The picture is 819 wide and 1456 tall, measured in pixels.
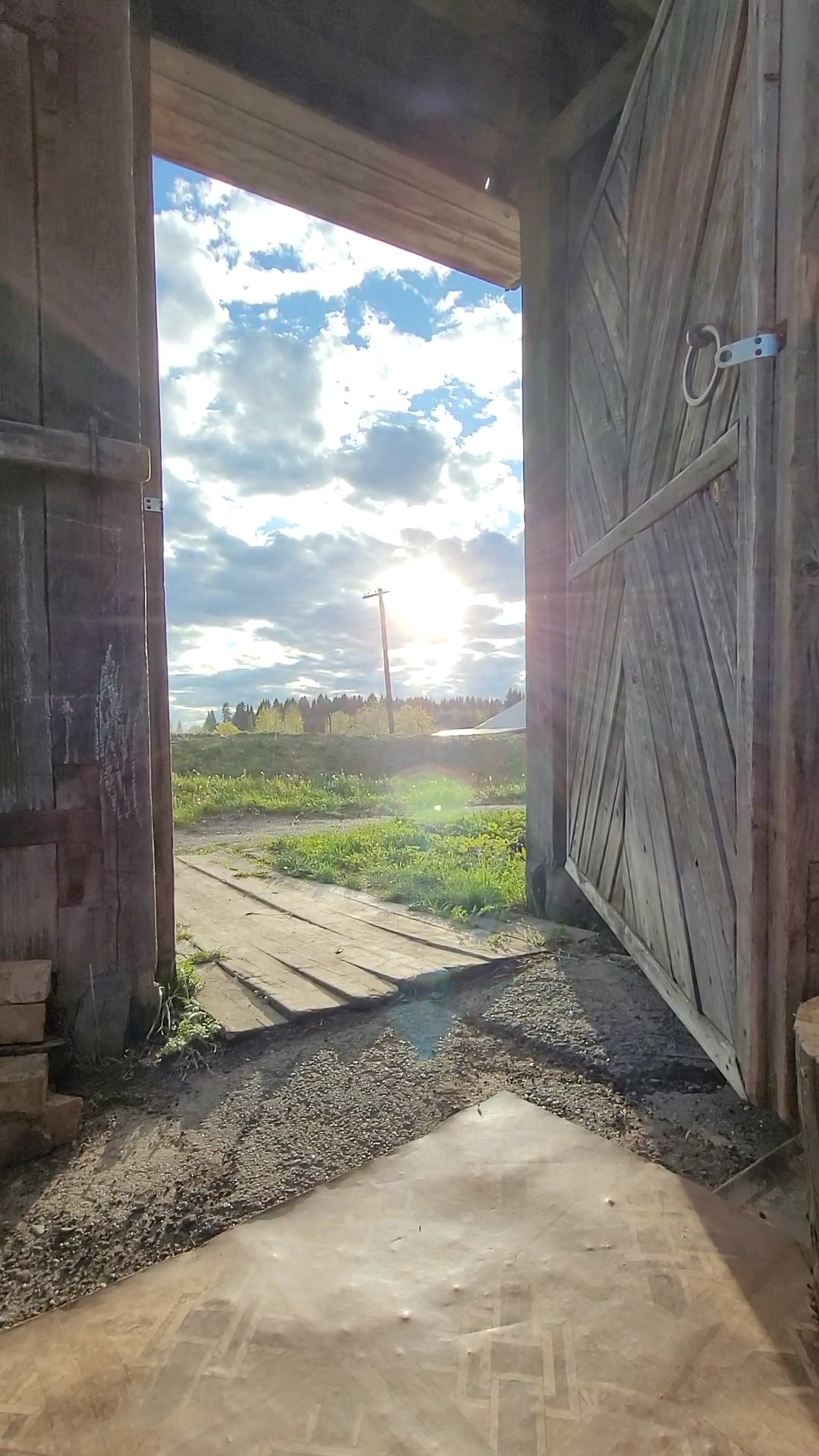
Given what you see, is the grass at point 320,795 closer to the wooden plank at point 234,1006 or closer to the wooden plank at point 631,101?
the wooden plank at point 234,1006

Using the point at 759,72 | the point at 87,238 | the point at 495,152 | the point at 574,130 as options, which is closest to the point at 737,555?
the point at 759,72

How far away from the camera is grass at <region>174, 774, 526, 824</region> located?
10297 millimetres

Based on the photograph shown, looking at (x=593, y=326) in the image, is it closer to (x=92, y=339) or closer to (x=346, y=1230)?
(x=92, y=339)

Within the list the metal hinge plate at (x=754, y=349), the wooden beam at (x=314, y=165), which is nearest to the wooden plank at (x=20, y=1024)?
the metal hinge plate at (x=754, y=349)

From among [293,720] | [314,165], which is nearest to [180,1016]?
[314,165]

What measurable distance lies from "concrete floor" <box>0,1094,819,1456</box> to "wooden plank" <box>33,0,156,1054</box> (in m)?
1.12

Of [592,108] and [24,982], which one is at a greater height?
[592,108]

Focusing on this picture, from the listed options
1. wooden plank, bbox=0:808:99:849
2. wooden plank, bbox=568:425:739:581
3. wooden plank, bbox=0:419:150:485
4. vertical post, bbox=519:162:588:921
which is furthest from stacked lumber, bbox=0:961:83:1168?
vertical post, bbox=519:162:588:921

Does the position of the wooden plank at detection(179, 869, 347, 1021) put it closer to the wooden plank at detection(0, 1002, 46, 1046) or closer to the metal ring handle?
the wooden plank at detection(0, 1002, 46, 1046)

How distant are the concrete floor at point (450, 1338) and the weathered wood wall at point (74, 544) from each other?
45.5 inches

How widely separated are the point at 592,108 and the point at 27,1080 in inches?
180

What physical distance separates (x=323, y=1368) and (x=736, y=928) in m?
1.39

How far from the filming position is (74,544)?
7.92 ft

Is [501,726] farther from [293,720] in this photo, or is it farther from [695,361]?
[695,361]
